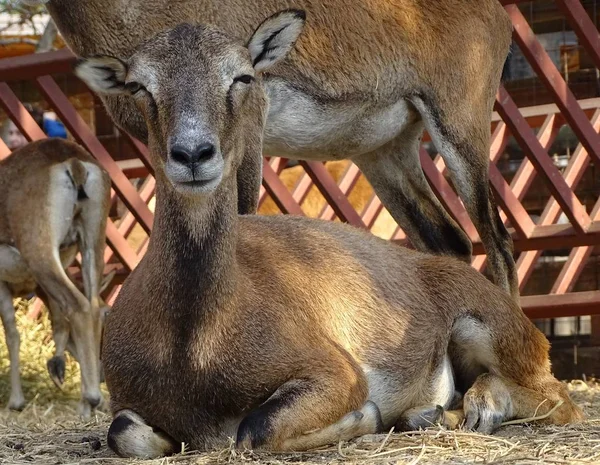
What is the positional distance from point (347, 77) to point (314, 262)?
6.16 feet

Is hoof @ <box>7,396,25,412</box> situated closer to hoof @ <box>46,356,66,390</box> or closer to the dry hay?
hoof @ <box>46,356,66,390</box>

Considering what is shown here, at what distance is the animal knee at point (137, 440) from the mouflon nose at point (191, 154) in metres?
0.96

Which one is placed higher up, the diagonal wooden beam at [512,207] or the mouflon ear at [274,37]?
the mouflon ear at [274,37]

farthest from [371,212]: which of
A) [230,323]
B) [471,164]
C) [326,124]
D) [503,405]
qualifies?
[230,323]

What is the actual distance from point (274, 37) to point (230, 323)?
1262mm

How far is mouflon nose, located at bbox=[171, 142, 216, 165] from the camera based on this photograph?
174 inches

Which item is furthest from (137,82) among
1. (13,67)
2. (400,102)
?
(13,67)

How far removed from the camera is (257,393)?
460 cm

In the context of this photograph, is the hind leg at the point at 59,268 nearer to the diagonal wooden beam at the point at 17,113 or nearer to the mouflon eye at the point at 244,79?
the diagonal wooden beam at the point at 17,113

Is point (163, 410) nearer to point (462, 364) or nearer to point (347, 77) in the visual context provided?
point (462, 364)

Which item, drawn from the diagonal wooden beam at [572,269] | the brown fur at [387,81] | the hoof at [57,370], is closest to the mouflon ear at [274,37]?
the brown fur at [387,81]

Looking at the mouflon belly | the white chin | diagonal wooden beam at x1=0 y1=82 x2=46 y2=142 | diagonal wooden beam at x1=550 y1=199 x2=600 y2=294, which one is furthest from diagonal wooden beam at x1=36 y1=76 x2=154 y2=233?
the white chin

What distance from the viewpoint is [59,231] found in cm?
862

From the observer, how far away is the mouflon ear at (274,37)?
517cm
